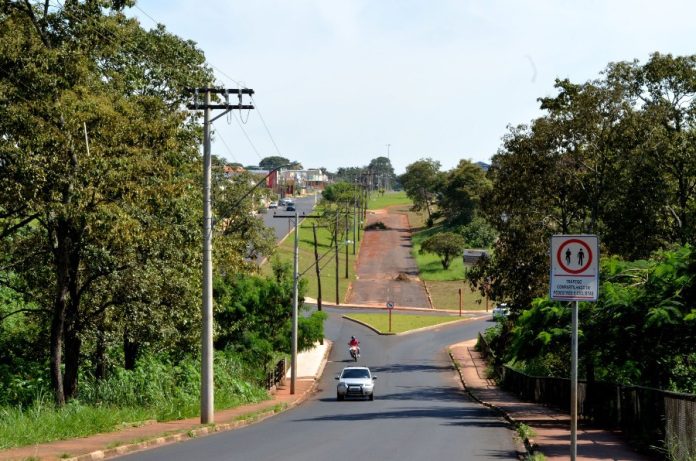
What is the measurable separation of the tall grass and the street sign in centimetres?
1083

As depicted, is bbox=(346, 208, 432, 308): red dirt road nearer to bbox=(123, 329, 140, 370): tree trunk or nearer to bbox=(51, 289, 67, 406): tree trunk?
bbox=(123, 329, 140, 370): tree trunk

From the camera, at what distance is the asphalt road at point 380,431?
1925cm

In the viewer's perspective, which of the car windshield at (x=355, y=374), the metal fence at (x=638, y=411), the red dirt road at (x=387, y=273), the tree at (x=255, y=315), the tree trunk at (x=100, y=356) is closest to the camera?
the metal fence at (x=638, y=411)

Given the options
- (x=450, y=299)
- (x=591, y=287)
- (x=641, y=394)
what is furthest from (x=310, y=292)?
(x=591, y=287)

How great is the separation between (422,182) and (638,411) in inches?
5833

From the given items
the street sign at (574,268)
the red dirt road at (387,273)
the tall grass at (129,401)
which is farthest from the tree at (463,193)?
the street sign at (574,268)

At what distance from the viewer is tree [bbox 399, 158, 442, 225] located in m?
168

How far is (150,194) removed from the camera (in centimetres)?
2486

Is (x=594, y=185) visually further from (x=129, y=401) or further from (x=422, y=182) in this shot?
(x=422, y=182)

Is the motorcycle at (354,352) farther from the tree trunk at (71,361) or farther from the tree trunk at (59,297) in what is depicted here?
the tree trunk at (59,297)

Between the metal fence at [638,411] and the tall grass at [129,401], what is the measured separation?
11772 millimetres

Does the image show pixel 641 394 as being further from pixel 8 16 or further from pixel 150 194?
pixel 8 16

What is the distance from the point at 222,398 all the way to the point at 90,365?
514cm

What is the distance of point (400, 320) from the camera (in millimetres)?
87500
